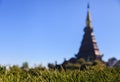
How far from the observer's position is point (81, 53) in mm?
95438

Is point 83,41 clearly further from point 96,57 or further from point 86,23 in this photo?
point 86,23

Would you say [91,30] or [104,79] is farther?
[91,30]

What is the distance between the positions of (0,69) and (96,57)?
8549 cm

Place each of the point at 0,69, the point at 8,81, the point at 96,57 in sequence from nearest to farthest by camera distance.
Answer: the point at 8,81 → the point at 0,69 → the point at 96,57

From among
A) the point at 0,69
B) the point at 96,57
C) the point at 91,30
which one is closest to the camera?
the point at 0,69

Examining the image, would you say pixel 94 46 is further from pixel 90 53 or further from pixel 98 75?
pixel 98 75

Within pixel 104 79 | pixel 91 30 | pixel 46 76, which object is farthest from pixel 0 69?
pixel 91 30

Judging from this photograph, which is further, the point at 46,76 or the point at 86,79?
the point at 46,76

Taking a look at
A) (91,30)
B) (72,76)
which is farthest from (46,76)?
(91,30)

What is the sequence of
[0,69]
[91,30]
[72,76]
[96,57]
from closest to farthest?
1. [72,76]
2. [0,69]
3. [96,57]
4. [91,30]

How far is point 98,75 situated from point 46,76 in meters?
1.14

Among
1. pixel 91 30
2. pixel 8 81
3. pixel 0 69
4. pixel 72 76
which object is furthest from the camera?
pixel 91 30

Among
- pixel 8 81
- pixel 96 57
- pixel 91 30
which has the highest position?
pixel 91 30

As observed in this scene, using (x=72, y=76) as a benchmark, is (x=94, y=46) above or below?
above
